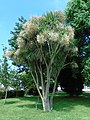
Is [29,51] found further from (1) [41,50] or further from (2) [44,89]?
(2) [44,89]

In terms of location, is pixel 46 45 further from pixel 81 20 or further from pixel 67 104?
pixel 67 104

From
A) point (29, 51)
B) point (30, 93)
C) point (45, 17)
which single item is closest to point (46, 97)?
point (29, 51)

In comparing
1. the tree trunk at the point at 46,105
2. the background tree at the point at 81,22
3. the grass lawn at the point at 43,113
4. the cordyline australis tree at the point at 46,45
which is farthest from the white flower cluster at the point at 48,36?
the background tree at the point at 81,22

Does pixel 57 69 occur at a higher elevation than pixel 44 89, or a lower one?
higher

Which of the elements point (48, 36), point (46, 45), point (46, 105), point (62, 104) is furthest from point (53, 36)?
point (62, 104)

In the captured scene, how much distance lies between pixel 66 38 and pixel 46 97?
409 cm

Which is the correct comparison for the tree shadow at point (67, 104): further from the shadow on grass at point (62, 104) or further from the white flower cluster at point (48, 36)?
the white flower cluster at point (48, 36)

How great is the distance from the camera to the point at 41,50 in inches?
613

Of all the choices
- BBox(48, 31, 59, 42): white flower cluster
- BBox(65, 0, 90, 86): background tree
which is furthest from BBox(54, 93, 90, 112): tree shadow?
BBox(48, 31, 59, 42): white flower cluster

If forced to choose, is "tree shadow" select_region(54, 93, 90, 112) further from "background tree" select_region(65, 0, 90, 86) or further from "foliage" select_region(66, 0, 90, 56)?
"foliage" select_region(66, 0, 90, 56)

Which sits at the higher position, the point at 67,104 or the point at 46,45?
the point at 46,45

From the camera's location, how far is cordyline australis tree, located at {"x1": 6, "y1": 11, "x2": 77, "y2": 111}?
48.9 ft

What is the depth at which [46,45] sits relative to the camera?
1573 centimetres

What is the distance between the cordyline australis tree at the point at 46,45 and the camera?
14.9 m
